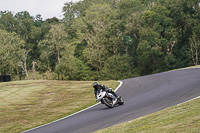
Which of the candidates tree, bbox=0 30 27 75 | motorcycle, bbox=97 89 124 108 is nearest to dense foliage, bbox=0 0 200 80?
tree, bbox=0 30 27 75

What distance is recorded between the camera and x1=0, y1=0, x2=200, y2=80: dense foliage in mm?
51375

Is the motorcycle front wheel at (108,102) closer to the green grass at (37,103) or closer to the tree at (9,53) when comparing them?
the green grass at (37,103)

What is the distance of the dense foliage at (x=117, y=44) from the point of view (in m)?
51.4

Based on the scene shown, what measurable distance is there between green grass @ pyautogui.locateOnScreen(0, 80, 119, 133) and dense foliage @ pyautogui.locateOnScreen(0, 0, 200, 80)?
29.5m

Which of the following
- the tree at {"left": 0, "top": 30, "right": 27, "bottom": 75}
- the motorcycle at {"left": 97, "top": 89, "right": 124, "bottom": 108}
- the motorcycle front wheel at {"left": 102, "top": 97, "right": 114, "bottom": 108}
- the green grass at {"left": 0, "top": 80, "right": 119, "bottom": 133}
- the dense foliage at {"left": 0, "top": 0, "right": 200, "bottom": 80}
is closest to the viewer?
the motorcycle at {"left": 97, "top": 89, "right": 124, "bottom": 108}

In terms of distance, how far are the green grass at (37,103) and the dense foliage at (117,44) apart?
29537mm

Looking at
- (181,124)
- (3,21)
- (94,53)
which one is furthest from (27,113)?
(3,21)

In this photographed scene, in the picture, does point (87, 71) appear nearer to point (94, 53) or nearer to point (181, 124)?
point (94, 53)

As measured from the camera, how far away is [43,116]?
1520 cm

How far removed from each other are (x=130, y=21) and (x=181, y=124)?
5511cm

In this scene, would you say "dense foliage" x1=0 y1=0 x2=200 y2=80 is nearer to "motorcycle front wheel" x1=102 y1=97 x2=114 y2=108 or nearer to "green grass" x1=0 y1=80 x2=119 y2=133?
"green grass" x1=0 y1=80 x2=119 y2=133

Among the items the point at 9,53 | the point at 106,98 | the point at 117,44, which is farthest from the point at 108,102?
the point at 9,53

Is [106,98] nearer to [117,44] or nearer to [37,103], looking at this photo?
[37,103]

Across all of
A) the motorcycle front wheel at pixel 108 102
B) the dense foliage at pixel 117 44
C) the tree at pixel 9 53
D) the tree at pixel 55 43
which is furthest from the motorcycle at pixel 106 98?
the tree at pixel 55 43
